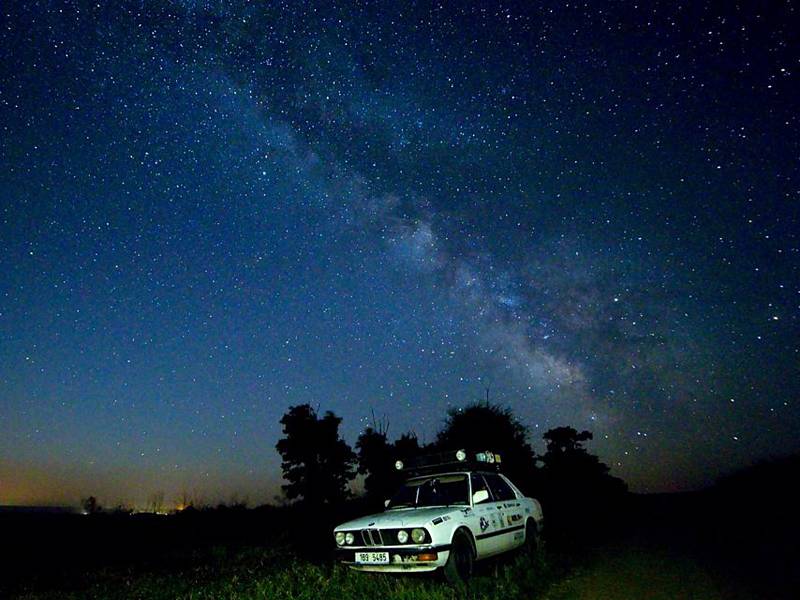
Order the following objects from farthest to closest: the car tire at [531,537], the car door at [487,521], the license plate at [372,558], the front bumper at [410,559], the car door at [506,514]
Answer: the car tire at [531,537], the car door at [506,514], the car door at [487,521], the license plate at [372,558], the front bumper at [410,559]

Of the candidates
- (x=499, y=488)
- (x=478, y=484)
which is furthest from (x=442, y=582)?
(x=499, y=488)

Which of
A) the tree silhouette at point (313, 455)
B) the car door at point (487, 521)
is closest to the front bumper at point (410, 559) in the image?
the car door at point (487, 521)

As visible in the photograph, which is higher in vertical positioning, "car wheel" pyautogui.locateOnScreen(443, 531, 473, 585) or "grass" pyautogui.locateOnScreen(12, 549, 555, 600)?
"car wheel" pyautogui.locateOnScreen(443, 531, 473, 585)

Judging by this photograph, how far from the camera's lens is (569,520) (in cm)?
1634

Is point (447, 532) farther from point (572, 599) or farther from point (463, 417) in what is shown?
point (463, 417)

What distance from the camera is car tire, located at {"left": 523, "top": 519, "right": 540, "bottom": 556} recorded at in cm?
966

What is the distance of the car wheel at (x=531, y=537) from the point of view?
966cm

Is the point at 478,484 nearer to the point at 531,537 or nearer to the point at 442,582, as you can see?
the point at 442,582

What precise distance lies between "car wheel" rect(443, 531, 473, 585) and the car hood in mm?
417

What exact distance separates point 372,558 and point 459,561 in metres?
1.30

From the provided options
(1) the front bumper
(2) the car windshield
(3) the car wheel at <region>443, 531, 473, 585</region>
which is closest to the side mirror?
(2) the car windshield

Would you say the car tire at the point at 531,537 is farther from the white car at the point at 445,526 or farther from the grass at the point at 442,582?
the grass at the point at 442,582

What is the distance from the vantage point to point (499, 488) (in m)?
9.57

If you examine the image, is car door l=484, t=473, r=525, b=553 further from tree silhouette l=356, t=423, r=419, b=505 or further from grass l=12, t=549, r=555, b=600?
tree silhouette l=356, t=423, r=419, b=505
